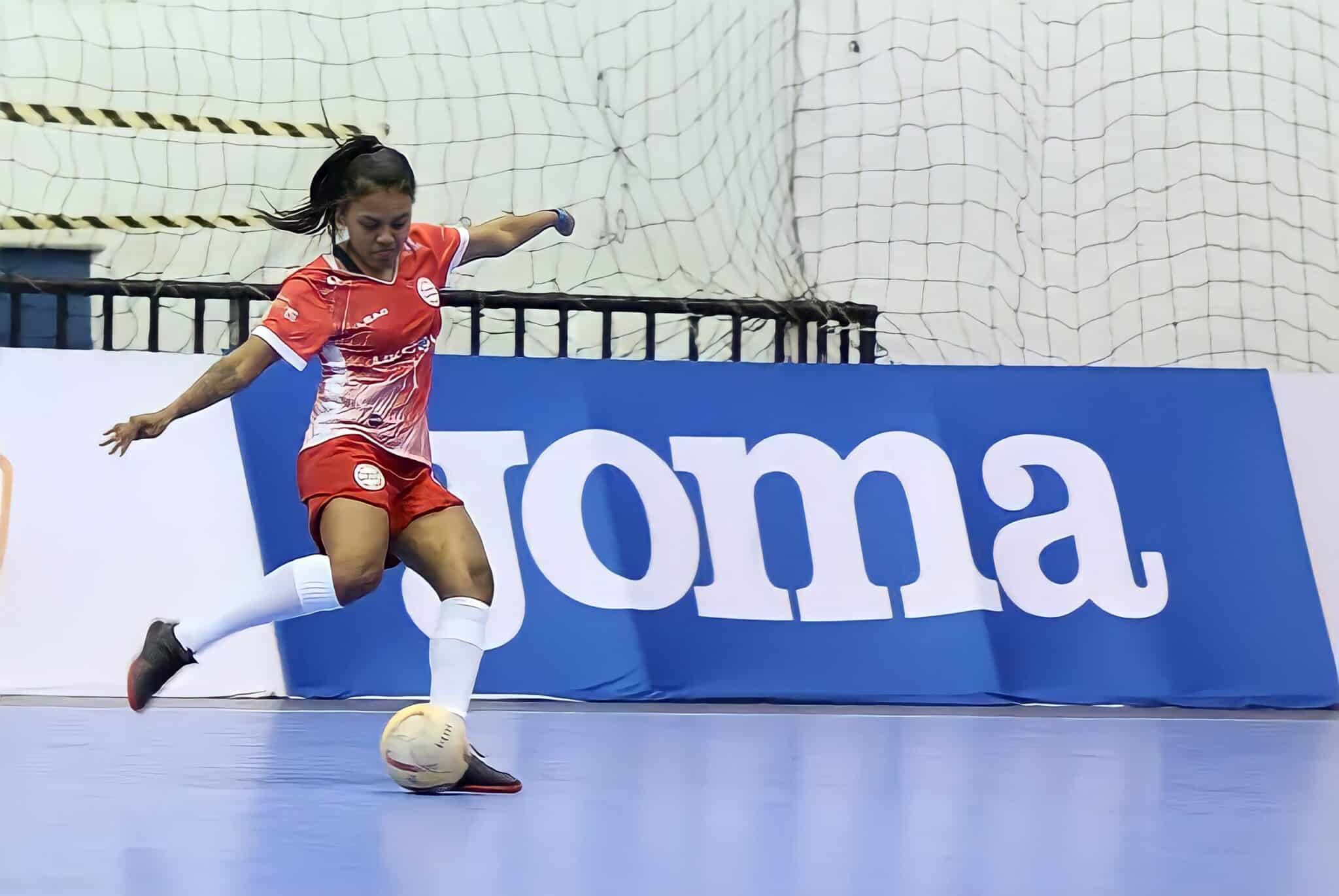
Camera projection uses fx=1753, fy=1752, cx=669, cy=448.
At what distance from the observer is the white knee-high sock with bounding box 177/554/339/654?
460cm

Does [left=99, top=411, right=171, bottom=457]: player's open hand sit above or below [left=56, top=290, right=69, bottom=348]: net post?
below

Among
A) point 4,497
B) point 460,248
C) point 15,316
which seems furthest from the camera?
point 15,316

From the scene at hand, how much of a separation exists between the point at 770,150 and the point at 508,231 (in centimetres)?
294

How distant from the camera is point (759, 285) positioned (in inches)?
307

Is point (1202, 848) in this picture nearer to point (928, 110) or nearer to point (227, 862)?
point (227, 862)

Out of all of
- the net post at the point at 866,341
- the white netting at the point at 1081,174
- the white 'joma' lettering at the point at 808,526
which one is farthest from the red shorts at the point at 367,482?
the white netting at the point at 1081,174

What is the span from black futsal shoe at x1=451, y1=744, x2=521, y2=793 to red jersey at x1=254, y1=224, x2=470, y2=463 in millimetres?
882

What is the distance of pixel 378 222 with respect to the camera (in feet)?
15.0

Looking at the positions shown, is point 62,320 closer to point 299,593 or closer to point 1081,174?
point 299,593

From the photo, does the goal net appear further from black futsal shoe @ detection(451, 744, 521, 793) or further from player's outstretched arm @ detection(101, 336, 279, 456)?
black futsal shoe @ detection(451, 744, 521, 793)

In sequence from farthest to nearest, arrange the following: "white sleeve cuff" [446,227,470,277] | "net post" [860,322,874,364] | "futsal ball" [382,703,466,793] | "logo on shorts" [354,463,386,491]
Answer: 1. "net post" [860,322,874,364]
2. "white sleeve cuff" [446,227,470,277]
3. "logo on shorts" [354,463,386,491]
4. "futsal ball" [382,703,466,793]

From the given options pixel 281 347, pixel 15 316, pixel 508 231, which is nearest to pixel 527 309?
pixel 15 316

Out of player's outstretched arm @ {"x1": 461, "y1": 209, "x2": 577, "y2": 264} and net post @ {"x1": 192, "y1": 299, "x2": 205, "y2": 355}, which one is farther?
net post @ {"x1": 192, "y1": 299, "x2": 205, "y2": 355}

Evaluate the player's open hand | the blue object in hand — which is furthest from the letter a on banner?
the player's open hand
